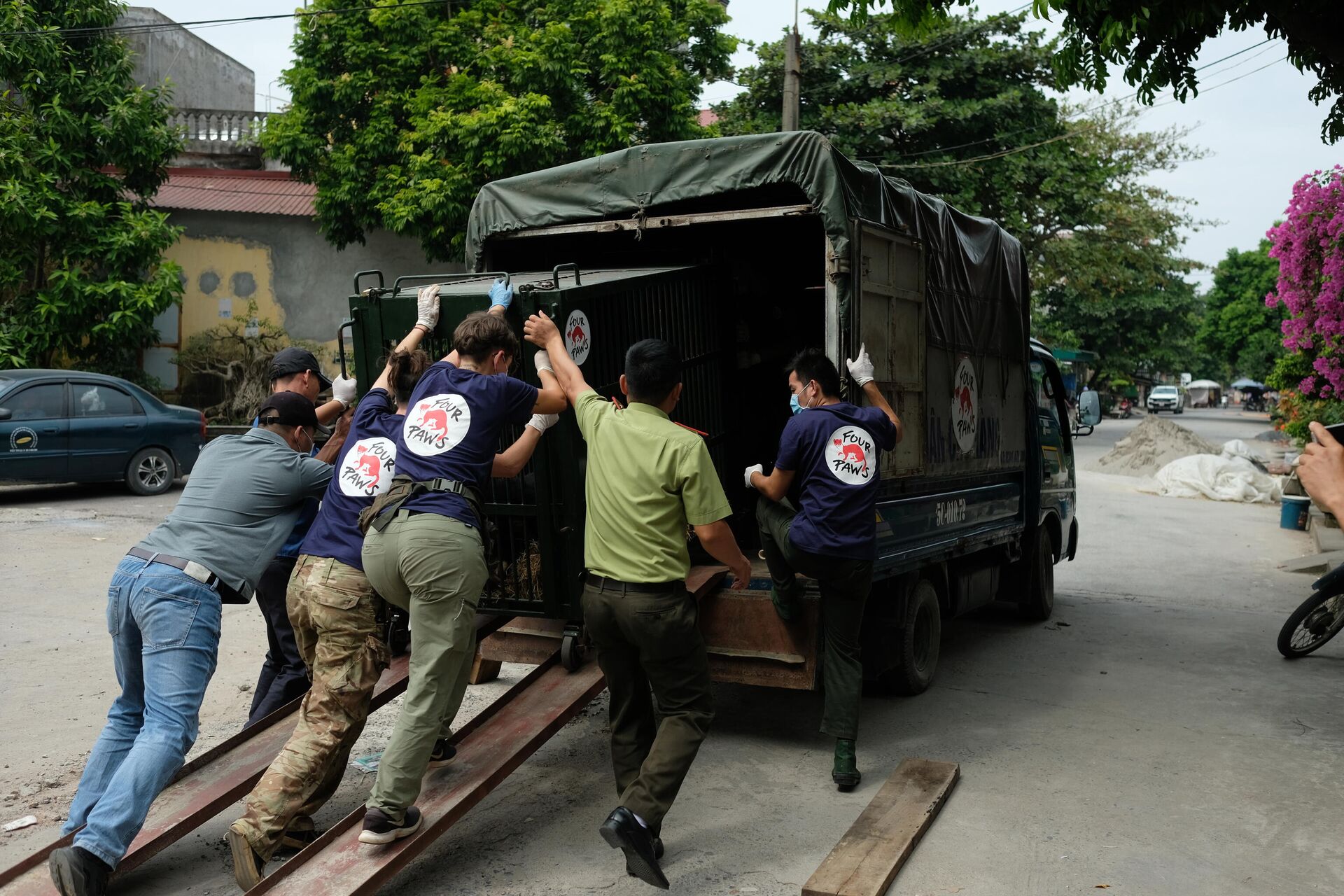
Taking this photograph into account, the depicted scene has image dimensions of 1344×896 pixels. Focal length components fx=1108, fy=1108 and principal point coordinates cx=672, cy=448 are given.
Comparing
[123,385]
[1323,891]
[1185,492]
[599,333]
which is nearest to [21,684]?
[599,333]

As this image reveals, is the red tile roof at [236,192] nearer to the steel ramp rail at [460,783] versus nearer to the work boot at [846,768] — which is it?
the steel ramp rail at [460,783]

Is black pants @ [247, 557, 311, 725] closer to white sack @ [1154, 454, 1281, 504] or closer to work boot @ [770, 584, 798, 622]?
work boot @ [770, 584, 798, 622]

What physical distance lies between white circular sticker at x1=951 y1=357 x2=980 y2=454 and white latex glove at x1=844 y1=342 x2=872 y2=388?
162cm

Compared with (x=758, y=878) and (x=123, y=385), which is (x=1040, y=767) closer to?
(x=758, y=878)

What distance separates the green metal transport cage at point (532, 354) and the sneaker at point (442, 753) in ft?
2.40

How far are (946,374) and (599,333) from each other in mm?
2596

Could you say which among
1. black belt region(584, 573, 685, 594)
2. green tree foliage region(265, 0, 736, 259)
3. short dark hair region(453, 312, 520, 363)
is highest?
green tree foliage region(265, 0, 736, 259)

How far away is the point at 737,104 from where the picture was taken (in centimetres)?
2336

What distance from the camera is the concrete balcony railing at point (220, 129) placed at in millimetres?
23516

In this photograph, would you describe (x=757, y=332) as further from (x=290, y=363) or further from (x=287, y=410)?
(x=287, y=410)

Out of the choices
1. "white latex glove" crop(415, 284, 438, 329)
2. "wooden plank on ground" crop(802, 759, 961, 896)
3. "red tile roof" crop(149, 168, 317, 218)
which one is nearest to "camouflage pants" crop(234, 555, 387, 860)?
"white latex glove" crop(415, 284, 438, 329)

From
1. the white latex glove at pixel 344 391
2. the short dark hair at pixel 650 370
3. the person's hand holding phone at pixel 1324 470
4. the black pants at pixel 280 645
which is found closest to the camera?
the person's hand holding phone at pixel 1324 470

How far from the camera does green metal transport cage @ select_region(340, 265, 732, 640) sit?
480cm

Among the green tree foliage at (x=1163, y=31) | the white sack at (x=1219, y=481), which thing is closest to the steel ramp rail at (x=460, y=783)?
the green tree foliage at (x=1163, y=31)
